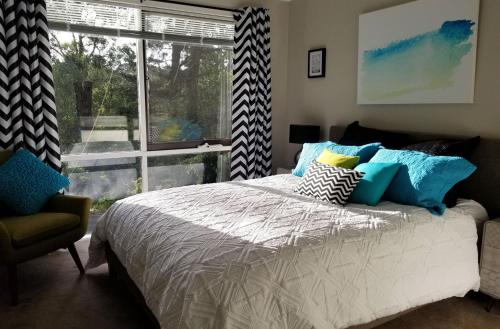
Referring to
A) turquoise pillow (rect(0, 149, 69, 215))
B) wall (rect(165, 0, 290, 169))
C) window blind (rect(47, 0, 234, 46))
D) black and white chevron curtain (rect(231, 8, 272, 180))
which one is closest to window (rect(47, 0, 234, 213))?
window blind (rect(47, 0, 234, 46))

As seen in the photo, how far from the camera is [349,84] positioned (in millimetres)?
3869

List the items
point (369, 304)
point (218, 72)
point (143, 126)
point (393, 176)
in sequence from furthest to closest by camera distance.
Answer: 1. point (218, 72)
2. point (143, 126)
3. point (393, 176)
4. point (369, 304)

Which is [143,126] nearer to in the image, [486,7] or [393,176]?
[393,176]

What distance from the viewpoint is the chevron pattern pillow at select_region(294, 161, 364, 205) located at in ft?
8.42

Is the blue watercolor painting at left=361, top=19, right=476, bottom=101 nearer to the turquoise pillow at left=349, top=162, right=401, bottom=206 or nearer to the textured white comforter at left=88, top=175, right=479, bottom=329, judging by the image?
the turquoise pillow at left=349, top=162, right=401, bottom=206

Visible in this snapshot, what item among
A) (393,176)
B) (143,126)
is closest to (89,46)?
(143,126)

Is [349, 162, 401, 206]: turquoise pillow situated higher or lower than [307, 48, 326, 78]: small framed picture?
lower

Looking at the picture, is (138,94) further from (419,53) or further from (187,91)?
(419,53)

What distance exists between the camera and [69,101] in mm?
3703

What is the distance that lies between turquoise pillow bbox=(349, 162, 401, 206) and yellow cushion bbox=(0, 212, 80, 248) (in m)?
2.00

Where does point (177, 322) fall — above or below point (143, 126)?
below

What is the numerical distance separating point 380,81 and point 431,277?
1886 mm

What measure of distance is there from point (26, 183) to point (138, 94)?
148 centimetres

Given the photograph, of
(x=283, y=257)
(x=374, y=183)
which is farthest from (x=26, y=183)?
(x=374, y=183)
